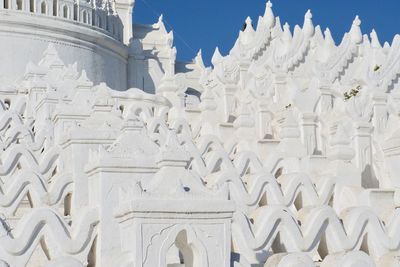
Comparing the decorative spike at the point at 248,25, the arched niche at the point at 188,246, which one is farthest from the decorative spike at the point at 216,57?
the arched niche at the point at 188,246

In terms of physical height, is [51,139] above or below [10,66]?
below

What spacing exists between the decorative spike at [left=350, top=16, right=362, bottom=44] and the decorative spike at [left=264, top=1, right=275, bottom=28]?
3.30 m

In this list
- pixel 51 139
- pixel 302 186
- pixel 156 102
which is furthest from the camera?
pixel 156 102

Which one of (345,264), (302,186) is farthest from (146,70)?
(345,264)

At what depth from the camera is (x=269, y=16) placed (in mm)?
28734

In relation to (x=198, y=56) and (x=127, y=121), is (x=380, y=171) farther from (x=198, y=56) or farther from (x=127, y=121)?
(x=198, y=56)

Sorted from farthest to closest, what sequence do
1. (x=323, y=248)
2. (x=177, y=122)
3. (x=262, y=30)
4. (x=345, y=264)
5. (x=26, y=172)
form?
(x=262, y=30) < (x=177, y=122) < (x=26, y=172) < (x=323, y=248) < (x=345, y=264)

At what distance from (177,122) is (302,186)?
4399 mm

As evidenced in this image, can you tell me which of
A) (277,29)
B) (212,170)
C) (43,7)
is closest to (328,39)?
(277,29)

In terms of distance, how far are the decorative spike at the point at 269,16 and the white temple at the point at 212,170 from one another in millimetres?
4499

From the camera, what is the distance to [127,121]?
902 cm

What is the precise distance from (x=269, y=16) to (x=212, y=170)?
17710mm

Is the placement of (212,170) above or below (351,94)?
below

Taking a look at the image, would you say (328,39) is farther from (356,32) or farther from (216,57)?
(216,57)
